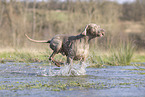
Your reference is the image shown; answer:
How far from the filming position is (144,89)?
694cm

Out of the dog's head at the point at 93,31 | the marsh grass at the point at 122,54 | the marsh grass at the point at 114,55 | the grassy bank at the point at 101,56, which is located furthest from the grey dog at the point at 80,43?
the marsh grass at the point at 122,54

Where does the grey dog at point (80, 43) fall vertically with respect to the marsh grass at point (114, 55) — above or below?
above

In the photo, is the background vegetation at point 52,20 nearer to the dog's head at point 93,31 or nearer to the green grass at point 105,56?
the green grass at point 105,56

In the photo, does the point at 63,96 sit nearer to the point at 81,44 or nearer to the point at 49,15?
the point at 81,44

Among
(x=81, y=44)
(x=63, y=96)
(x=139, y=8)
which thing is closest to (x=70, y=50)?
(x=81, y=44)

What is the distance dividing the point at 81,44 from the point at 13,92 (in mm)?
3450

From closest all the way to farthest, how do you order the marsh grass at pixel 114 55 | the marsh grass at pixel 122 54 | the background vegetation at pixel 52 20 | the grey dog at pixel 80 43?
1. the grey dog at pixel 80 43
2. the marsh grass at pixel 114 55
3. the marsh grass at pixel 122 54
4. the background vegetation at pixel 52 20

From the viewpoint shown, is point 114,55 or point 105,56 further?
point 105,56

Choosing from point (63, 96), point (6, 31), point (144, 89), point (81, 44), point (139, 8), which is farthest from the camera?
point (139, 8)

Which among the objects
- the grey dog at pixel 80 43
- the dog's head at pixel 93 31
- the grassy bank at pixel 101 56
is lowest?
the grassy bank at pixel 101 56

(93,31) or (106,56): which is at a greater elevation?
(93,31)

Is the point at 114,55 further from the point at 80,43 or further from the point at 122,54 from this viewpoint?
the point at 80,43

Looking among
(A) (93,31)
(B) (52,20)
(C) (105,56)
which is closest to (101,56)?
(C) (105,56)

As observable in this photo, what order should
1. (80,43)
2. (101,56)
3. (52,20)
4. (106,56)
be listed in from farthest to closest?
(52,20) < (106,56) < (101,56) < (80,43)
